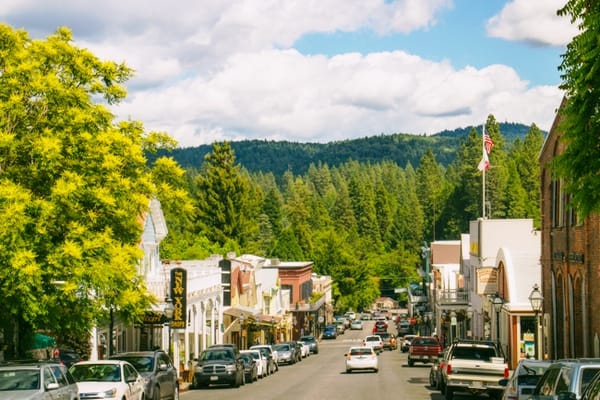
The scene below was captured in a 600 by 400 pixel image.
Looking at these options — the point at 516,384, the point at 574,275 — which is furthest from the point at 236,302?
the point at 516,384

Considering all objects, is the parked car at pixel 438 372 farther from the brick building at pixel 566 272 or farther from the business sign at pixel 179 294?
the business sign at pixel 179 294

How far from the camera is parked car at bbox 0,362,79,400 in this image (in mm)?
17516

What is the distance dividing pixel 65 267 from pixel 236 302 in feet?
157

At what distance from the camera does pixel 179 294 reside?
43.8 metres

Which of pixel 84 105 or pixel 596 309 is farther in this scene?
pixel 596 309

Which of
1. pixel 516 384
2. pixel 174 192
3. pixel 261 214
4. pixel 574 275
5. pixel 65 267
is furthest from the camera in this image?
pixel 261 214

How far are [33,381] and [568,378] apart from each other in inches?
378

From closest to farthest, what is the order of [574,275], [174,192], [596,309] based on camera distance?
[174,192]
[596,309]
[574,275]

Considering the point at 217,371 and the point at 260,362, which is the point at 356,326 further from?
the point at 217,371

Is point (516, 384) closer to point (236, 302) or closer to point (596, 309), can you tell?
point (596, 309)

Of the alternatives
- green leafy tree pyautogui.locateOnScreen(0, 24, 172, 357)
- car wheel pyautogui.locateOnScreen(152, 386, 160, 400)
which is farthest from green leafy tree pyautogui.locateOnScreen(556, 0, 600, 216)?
car wheel pyautogui.locateOnScreen(152, 386, 160, 400)

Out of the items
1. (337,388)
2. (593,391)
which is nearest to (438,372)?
(337,388)

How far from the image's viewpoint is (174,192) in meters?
26.9

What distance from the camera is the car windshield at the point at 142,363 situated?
25836mm
